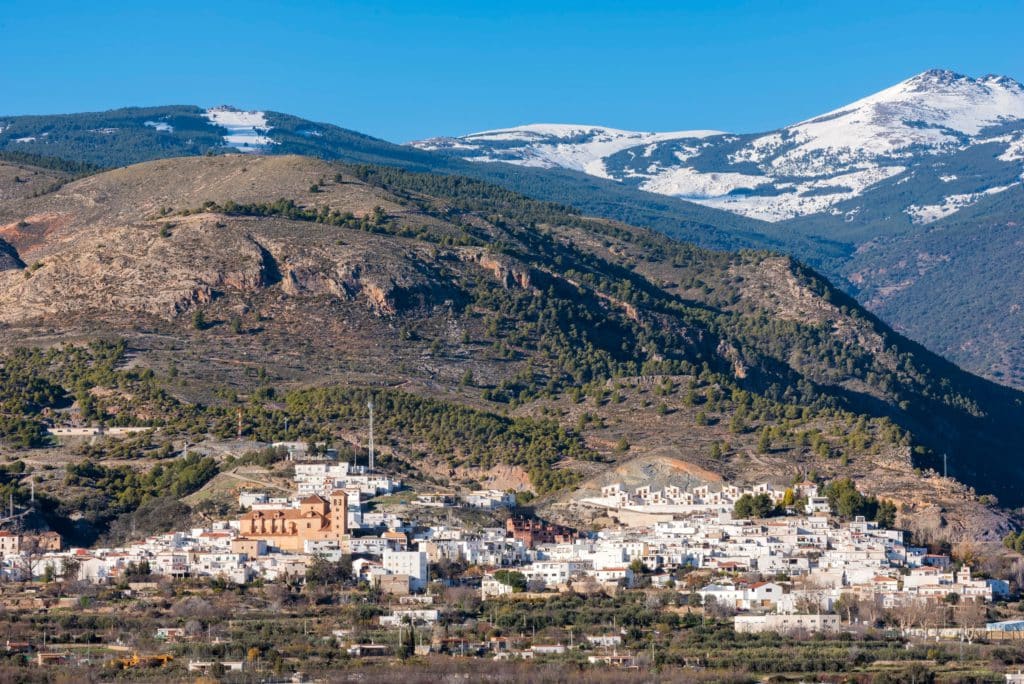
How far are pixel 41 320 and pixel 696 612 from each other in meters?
63.4

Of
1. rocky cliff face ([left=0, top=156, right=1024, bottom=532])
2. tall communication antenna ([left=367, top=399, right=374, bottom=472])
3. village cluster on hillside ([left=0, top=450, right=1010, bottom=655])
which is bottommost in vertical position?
village cluster on hillside ([left=0, top=450, right=1010, bottom=655])

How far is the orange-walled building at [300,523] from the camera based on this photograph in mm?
101750

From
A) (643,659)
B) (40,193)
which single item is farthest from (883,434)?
(40,193)

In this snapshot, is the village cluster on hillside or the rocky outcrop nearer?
the village cluster on hillside

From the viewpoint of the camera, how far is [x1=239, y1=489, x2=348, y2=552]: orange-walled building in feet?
334

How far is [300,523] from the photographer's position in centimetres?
10238

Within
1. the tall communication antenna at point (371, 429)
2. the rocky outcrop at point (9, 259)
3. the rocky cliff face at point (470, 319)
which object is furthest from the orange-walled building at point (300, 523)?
the rocky outcrop at point (9, 259)

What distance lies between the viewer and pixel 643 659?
82812 millimetres

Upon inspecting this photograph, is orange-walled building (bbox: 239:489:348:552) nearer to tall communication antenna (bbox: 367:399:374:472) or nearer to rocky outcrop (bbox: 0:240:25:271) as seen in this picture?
tall communication antenna (bbox: 367:399:374:472)

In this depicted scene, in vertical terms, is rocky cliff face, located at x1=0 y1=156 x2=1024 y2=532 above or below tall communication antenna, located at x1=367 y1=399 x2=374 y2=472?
above

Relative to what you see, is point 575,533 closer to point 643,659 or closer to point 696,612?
point 696,612

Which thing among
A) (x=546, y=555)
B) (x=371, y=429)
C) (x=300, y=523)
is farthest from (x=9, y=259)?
(x=546, y=555)

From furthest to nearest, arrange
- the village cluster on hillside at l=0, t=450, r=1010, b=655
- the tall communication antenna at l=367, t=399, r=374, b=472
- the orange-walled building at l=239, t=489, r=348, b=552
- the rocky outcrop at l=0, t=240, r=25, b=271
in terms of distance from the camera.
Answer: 1. the rocky outcrop at l=0, t=240, r=25, b=271
2. the tall communication antenna at l=367, t=399, r=374, b=472
3. the orange-walled building at l=239, t=489, r=348, b=552
4. the village cluster on hillside at l=0, t=450, r=1010, b=655

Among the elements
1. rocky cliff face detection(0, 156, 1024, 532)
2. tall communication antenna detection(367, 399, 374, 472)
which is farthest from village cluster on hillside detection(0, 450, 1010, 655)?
rocky cliff face detection(0, 156, 1024, 532)
